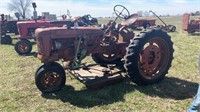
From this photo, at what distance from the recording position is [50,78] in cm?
513

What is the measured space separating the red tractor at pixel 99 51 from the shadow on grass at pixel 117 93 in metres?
0.15

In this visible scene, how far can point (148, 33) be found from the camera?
17.7ft

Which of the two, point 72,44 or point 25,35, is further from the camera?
point 25,35

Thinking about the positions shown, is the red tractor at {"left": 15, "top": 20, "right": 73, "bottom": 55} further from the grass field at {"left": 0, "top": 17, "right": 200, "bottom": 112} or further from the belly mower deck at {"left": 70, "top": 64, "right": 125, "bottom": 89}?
the belly mower deck at {"left": 70, "top": 64, "right": 125, "bottom": 89}

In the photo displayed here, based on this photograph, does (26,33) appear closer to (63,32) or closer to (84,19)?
(84,19)

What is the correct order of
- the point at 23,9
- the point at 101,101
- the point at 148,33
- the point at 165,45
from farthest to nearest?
the point at 23,9 < the point at 165,45 < the point at 148,33 < the point at 101,101

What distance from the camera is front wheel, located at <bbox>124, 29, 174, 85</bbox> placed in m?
5.20

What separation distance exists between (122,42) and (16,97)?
104 inches

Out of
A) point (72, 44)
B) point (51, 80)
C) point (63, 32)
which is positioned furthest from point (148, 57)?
point (51, 80)

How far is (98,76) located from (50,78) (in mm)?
1026

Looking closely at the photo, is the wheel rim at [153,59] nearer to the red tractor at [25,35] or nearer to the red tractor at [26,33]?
the red tractor at [26,33]

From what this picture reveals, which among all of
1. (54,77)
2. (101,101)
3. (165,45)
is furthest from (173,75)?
(54,77)

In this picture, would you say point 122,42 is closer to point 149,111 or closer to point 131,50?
point 131,50

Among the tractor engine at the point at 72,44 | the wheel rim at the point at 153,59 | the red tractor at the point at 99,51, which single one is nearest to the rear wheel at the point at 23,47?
the red tractor at the point at 99,51
